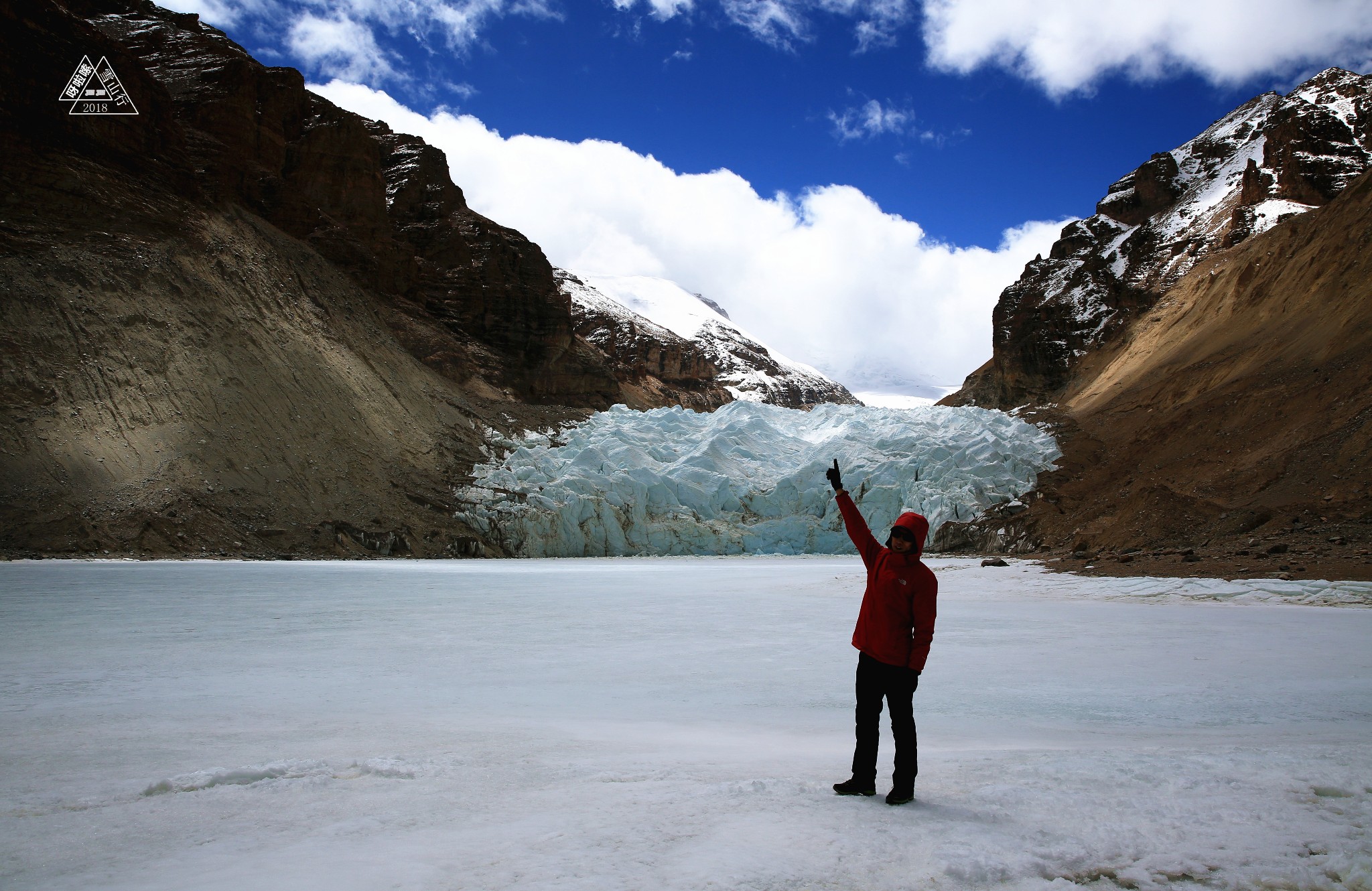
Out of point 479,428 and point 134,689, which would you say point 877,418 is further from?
point 134,689

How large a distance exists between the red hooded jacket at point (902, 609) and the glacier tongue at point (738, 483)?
20822 millimetres

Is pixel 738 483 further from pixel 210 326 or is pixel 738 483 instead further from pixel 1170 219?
pixel 1170 219

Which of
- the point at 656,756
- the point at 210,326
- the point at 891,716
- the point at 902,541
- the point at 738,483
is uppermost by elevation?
the point at 210,326

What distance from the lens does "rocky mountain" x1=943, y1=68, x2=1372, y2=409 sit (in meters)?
30.7

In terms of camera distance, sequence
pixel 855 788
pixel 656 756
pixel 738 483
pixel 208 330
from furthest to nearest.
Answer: pixel 738 483 < pixel 208 330 < pixel 656 756 < pixel 855 788

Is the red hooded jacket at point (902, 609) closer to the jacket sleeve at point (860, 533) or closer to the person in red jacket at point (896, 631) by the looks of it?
the person in red jacket at point (896, 631)

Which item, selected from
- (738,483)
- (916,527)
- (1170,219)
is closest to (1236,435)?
(738,483)

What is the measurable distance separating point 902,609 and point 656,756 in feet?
3.41

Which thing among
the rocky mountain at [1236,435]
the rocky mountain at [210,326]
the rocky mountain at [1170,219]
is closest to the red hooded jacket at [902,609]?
the rocky mountain at [1236,435]

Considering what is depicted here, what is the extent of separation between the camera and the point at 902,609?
2867 millimetres

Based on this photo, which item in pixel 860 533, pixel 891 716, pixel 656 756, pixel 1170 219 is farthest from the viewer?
pixel 1170 219

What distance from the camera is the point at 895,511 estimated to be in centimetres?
2431

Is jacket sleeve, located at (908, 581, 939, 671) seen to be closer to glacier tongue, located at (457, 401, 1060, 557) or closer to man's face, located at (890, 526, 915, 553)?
man's face, located at (890, 526, 915, 553)

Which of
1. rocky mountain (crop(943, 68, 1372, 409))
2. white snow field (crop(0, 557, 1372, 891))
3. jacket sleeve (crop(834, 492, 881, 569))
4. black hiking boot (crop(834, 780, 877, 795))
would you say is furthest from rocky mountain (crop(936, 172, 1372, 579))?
black hiking boot (crop(834, 780, 877, 795))
